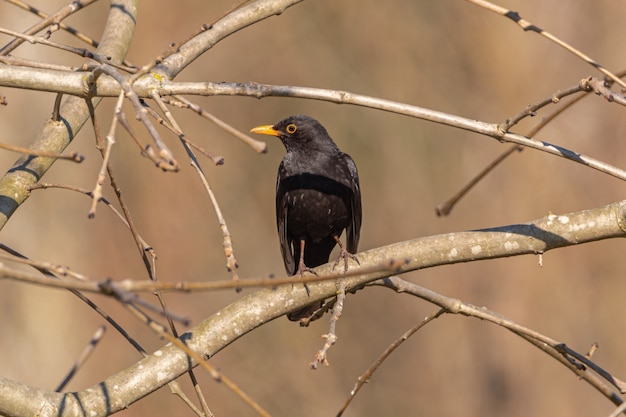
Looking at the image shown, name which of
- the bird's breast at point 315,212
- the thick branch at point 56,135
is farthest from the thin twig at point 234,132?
the bird's breast at point 315,212

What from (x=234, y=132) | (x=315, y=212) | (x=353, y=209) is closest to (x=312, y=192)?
(x=315, y=212)

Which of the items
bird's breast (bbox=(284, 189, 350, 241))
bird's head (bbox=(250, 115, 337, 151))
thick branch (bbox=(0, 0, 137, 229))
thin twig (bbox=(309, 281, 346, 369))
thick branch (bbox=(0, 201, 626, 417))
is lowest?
thin twig (bbox=(309, 281, 346, 369))

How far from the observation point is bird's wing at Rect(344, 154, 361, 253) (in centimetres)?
562

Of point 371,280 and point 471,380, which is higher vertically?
point 471,380

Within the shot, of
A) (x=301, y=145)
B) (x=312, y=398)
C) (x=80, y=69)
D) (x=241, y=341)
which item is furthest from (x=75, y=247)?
(x=80, y=69)

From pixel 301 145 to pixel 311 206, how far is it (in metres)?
0.43

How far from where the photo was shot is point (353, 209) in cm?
566

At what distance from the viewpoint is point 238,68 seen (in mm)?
12094

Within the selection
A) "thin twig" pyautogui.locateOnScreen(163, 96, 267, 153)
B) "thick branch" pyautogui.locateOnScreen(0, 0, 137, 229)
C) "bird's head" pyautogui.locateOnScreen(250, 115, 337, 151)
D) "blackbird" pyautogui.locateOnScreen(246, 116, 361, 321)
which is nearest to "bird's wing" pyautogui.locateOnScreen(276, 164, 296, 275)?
"blackbird" pyautogui.locateOnScreen(246, 116, 361, 321)

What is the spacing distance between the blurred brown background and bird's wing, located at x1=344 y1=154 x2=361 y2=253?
15.8 ft

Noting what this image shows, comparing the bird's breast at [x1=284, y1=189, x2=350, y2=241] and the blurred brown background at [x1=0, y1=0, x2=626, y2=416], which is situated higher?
the blurred brown background at [x1=0, y1=0, x2=626, y2=416]

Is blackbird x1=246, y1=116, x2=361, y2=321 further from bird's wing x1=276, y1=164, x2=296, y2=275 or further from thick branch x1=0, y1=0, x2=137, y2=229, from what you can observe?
thick branch x1=0, y1=0, x2=137, y2=229

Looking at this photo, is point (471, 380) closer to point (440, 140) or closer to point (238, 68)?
point (440, 140)

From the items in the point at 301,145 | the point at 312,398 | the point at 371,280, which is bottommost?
the point at 371,280
